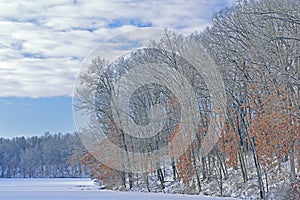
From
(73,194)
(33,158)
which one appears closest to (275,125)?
(73,194)

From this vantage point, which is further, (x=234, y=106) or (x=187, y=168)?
(x=187, y=168)

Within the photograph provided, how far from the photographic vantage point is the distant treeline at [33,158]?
86.8 meters

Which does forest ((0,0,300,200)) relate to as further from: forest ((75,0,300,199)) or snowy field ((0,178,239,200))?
snowy field ((0,178,239,200))

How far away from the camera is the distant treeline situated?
8681cm

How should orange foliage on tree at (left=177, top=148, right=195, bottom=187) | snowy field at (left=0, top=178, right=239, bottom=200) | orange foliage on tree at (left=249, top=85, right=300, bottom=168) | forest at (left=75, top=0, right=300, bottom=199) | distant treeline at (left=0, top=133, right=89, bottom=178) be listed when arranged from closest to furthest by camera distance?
1. orange foliage on tree at (left=249, top=85, right=300, bottom=168)
2. forest at (left=75, top=0, right=300, bottom=199)
3. snowy field at (left=0, top=178, right=239, bottom=200)
4. orange foliage on tree at (left=177, top=148, right=195, bottom=187)
5. distant treeline at (left=0, top=133, right=89, bottom=178)

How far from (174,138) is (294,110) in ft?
35.3

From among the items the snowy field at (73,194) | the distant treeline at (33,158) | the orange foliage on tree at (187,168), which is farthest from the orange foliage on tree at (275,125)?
the distant treeline at (33,158)

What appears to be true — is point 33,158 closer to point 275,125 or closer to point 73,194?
point 73,194

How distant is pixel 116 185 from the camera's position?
31.2m

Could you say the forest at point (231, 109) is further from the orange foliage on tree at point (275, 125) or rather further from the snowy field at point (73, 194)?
the snowy field at point (73, 194)

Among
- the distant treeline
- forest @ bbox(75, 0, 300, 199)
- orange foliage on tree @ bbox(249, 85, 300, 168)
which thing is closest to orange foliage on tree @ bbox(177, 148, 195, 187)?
forest @ bbox(75, 0, 300, 199)

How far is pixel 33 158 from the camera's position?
94062 mm

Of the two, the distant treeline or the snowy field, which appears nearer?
the snowy field

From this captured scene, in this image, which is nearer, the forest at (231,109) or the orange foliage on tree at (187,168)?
the forest at (231,109)
